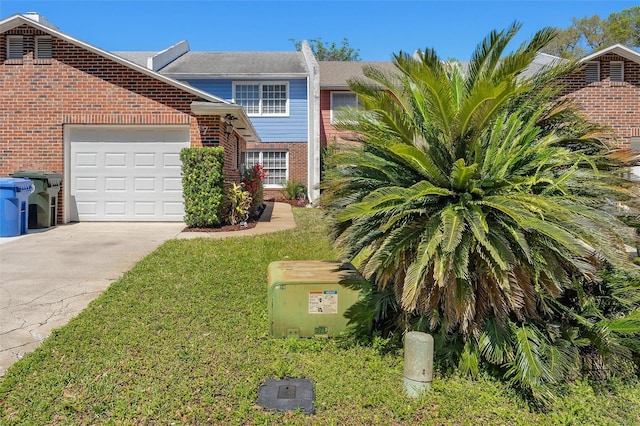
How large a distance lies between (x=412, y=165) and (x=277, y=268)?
186 cm

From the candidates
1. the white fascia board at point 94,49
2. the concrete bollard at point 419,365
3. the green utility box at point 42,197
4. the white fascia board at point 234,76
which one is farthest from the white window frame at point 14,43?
the concrete bollard at point 419,365

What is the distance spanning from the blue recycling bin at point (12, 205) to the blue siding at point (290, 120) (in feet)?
35.5

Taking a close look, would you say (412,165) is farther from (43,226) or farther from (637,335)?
(43,226)

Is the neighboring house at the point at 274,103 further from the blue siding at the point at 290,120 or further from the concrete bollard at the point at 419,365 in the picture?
the concrete bollard at the point at 419,365

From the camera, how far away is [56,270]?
657 cm

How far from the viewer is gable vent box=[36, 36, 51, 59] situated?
35.8ft

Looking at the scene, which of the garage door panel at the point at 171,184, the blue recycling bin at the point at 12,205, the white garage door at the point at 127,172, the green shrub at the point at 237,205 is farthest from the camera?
the garage door panel at the point at 171,184

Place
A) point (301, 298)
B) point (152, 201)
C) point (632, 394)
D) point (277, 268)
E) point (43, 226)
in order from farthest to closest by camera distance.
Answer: point (152, 201), point (43, 226), point (277, 268), point (301, 298), point (632, 394)

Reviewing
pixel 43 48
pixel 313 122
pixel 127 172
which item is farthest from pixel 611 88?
pixel 43 48

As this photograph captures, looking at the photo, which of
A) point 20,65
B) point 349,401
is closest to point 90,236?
point 20,65

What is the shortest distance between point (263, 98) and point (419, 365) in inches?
693

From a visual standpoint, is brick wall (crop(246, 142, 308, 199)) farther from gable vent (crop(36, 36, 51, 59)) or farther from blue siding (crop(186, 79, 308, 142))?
gable vent (crop(36, 36, 51, 59))

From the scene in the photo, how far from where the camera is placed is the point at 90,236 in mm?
9477

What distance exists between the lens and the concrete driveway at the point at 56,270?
4.40 meters
